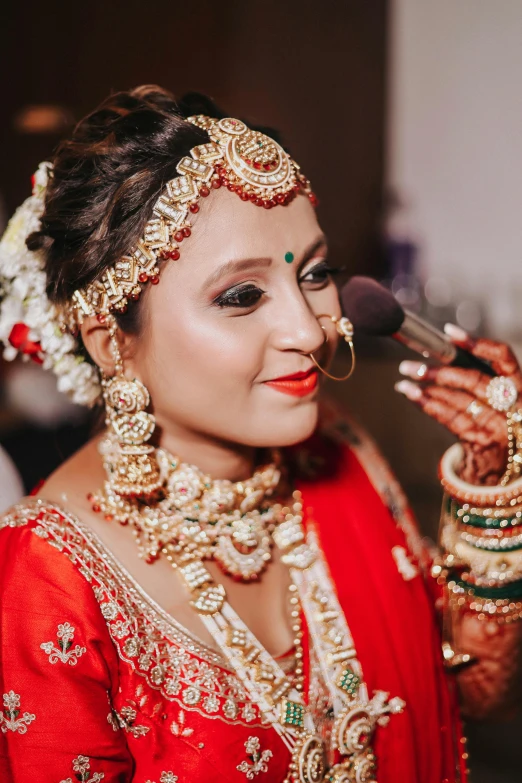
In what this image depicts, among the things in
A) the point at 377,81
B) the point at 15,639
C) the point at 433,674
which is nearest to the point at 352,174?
the point at 377,81

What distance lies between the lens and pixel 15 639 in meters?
0.83

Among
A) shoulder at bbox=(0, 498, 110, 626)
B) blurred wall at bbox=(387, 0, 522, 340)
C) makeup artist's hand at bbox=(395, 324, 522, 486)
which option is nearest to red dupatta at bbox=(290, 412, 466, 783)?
makeup artist's hand at bbox=(395, 324, 522, 486)

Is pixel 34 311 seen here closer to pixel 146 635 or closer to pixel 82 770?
pixel 146 635

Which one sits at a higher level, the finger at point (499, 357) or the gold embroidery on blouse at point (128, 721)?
the finger at point (499, 357)

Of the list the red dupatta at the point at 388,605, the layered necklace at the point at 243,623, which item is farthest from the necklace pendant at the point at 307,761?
the red dupatta at the point at 388,605

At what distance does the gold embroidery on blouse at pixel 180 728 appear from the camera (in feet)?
2.90

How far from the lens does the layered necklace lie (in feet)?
3.15

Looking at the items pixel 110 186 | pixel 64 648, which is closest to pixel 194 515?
pixel 64 648

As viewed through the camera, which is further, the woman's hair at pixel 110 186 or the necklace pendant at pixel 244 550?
the necklace pendant at pixel 244 550

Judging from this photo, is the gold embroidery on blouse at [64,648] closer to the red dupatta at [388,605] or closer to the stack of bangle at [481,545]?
the red dupatta at [388,605]

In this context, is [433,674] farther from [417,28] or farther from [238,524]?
[417,28]

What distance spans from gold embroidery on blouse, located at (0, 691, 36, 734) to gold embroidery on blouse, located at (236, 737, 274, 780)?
0.88ft

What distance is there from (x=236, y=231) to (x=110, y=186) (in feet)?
0.60

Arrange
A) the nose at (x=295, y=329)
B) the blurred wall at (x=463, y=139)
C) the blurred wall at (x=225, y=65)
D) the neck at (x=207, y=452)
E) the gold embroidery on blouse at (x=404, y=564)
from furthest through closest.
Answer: the blurred wall at (x=463, y=139) → the blurred wall at (x=225, y=65) → the gold embroidery on blouse at (x=404, y=564) → the neck at (x=207, y=452) → the nose at (x=295, y=329)
